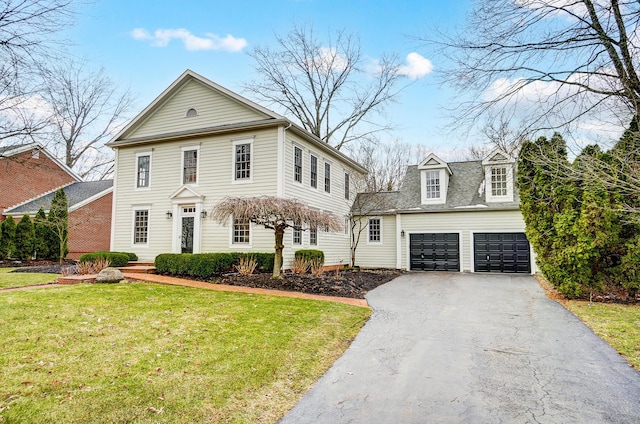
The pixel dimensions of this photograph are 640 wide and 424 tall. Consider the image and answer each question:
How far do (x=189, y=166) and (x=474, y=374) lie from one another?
42.3ft

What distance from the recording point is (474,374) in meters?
4.77

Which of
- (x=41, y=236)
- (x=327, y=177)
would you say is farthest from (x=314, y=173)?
(x=41, y=236)

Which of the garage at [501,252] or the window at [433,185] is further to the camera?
the window at [433,185]

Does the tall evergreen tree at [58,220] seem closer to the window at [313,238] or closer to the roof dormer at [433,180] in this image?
the window at [313,238]

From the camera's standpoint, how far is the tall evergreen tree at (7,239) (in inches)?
715

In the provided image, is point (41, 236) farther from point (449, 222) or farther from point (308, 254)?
point (449, 222)

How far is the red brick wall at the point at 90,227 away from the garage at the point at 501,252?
1930 centimetres

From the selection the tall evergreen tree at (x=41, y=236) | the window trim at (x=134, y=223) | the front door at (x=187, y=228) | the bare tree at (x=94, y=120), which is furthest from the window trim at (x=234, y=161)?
the bare tree at (x=94, y=120)

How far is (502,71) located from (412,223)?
39.3 feet

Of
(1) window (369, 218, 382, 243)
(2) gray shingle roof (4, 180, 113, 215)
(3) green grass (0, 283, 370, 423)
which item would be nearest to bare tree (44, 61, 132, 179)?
(2) gray shingle roof (4, 180, 113, 215)

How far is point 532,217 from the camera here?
10.3 meters

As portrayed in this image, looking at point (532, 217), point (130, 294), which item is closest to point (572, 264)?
point (532, 217)

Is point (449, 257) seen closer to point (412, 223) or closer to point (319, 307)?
point (412, 223)

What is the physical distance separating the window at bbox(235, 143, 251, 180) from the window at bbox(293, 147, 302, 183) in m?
1.63
